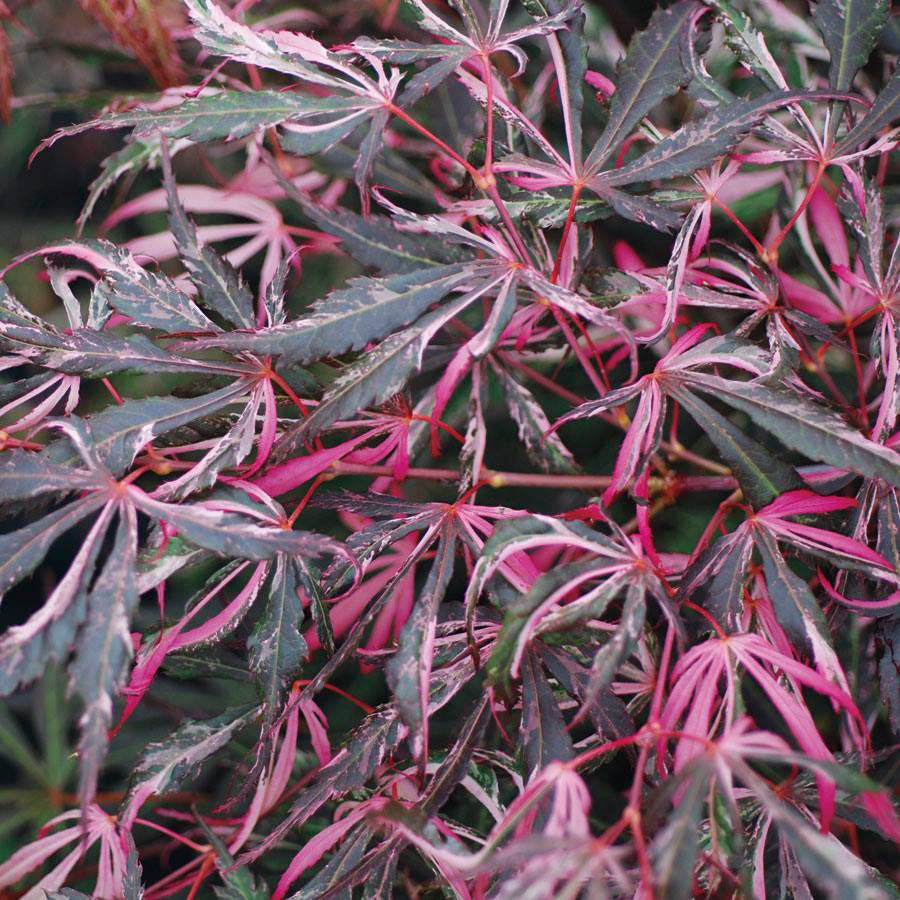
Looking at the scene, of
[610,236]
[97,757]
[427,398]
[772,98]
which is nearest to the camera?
[97,757]

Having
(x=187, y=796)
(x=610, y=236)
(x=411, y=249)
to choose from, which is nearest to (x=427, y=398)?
(x=411, y=249)

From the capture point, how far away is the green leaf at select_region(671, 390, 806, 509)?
1.61 ft

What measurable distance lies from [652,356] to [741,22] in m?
0.35

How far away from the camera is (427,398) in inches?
26.2

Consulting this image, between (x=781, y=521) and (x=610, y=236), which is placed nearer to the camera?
(x=781, y=521)

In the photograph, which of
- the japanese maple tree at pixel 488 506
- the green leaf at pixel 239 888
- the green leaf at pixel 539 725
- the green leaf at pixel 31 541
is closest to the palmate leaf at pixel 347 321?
the japanese maple tree at pixel 488 506

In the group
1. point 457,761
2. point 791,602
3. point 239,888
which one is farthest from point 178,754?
point 791,602

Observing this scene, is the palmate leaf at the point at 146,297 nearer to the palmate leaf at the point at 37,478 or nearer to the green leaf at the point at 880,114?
the palmate leaf at the point at 37,478

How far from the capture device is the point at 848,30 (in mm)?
540

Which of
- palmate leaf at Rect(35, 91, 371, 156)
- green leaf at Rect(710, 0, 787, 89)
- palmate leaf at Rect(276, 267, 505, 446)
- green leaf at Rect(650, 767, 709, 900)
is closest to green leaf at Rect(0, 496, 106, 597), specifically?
palmate leaf at Rect(276, 267, 505, 446)

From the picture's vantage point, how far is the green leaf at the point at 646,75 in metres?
0.52

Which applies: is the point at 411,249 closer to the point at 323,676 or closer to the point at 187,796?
the point at 323,676

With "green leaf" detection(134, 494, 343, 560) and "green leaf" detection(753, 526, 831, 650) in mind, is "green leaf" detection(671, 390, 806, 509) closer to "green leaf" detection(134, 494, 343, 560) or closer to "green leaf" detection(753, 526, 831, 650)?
"green leaf" detection(753, 526, 831, 650)

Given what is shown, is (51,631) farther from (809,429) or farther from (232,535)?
(809,429)
